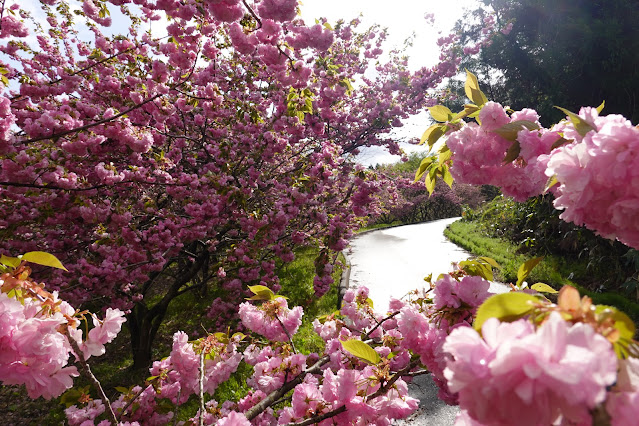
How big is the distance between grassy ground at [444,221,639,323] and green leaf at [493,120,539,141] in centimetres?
466

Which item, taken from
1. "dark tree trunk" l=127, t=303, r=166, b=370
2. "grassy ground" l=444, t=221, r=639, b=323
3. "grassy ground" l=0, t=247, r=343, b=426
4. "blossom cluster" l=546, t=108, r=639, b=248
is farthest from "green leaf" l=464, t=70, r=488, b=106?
"dark tree trunk" l=127, t=303, r=166, b=370

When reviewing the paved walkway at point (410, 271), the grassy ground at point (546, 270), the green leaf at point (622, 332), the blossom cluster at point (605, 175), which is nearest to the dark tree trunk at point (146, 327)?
the paved walkway at point (410, 271)

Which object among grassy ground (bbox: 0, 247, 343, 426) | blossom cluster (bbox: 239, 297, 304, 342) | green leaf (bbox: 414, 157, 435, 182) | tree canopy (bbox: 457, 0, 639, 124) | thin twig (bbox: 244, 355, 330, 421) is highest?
tree canopy (bbox: 457, 0, 639, 124)

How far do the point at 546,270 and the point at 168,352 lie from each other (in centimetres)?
764

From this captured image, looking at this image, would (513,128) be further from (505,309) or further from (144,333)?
(144,333)

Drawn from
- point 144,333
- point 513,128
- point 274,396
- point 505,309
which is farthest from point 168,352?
point 505,309

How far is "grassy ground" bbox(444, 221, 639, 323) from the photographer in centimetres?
522

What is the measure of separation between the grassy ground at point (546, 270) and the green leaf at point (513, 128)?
15.3ft

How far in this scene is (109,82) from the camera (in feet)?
13.8

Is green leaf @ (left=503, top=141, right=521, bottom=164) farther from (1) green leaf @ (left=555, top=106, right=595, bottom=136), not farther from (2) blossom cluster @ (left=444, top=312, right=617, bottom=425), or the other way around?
(2) blossom cluster @ (left=444, top=312, right=617, bottom=425)

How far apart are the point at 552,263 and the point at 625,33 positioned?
20.4 feet

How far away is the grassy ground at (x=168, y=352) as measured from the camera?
4090 millimetres

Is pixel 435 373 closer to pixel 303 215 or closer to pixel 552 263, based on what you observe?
pixel 303 215

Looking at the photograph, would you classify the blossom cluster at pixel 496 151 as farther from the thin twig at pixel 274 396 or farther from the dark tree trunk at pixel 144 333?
the dark tree trunk at pixel 144 333
